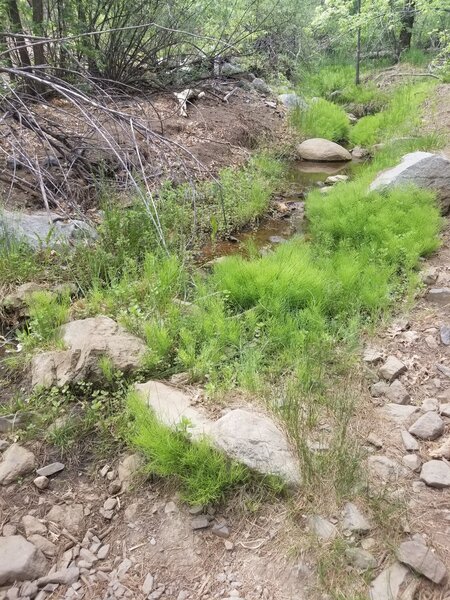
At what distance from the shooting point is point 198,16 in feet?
27.6

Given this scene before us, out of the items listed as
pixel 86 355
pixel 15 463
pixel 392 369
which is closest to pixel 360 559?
pixel 392 369

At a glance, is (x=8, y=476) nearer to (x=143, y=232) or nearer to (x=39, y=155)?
(x=143, y=232)

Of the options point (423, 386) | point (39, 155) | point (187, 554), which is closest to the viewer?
point (187, 554)

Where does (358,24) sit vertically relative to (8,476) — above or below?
above

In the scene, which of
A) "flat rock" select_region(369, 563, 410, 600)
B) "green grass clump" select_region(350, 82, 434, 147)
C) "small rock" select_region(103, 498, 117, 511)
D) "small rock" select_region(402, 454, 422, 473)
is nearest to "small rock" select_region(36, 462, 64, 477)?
"small rock" select_region(103, 498, 117, 511)

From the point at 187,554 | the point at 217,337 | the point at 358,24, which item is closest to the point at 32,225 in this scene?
the point at 217,337

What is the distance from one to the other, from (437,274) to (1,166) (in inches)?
175

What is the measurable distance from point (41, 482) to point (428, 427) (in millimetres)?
2110

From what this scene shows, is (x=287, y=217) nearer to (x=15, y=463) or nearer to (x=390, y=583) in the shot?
(x=15, y=463)

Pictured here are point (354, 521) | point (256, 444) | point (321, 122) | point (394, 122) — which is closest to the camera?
point (354, 521)

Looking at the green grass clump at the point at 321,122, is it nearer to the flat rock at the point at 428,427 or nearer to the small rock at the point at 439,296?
the small rock at the point at 439,296

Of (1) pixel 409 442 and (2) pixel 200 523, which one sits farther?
(1) pixel 409 442

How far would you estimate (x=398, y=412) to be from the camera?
2.83m

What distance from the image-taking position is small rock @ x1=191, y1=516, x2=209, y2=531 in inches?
85.2
